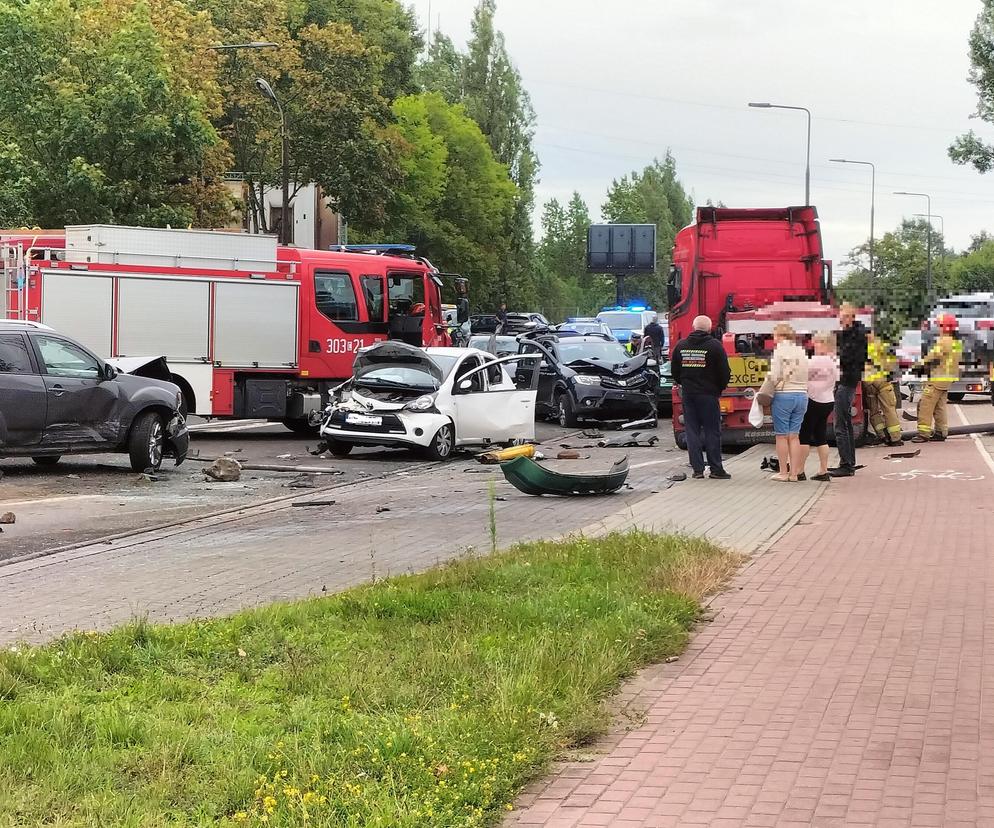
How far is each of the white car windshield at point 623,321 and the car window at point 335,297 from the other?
30835 mm

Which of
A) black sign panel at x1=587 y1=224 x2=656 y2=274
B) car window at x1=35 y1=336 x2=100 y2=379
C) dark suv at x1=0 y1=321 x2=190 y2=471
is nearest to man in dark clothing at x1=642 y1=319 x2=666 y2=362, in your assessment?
dark suv at x1=0 y1=321 x2=190 y2=471

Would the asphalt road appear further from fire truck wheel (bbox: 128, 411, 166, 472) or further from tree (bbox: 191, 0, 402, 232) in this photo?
tree (bbox: 191, 0, 402, 232)

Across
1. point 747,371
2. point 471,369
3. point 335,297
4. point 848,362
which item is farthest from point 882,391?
point 335,297

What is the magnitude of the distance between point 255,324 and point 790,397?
35.2 ft

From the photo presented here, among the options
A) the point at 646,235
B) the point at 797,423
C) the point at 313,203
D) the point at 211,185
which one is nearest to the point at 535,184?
the point at 646,235

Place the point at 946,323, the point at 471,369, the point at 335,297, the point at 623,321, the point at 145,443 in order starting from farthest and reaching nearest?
the point at 623,321 → the point at 335,297 → the point at 946,323 → the point at 471,369 → the point at 145,443

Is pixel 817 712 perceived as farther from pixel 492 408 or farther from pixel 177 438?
pixel 492 408

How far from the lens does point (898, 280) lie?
7362cm

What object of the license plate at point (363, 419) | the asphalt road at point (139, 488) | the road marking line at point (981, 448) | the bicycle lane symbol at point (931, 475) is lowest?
the asphalt road at point (139, 488)

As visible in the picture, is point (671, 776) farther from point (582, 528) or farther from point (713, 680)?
point (582, 528)

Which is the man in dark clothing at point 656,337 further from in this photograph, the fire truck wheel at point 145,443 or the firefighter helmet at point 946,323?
the fire truck wheel at point 145,443

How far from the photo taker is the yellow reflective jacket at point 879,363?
74.0 ft

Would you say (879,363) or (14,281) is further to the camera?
(14,281)

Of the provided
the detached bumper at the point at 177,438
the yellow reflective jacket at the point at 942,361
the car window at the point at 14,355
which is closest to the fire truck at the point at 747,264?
the yellow reflective jacket at the point at 942,361
